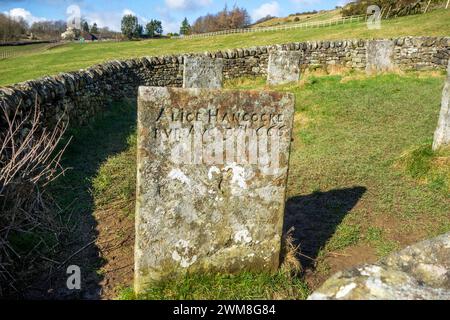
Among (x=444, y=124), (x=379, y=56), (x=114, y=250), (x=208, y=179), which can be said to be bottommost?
(x=114, y=250)

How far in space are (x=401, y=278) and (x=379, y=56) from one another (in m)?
15.8

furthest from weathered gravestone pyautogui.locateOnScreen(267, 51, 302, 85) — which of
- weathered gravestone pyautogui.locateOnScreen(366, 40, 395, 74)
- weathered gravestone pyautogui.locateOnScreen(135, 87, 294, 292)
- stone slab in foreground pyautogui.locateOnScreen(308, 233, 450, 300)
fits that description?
stone slab in foreground pyautogui.locateOnScreen(308, 233, 450, 300)

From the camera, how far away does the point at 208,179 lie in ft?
13.1

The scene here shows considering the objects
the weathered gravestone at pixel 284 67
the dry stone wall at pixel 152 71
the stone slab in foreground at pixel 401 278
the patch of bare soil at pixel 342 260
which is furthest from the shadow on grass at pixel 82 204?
the weathered gravestone at pixel 284 67

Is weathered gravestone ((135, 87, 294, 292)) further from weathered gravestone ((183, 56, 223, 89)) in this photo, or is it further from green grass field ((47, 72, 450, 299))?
weathered gravestone ((183, 56, 223, 89))

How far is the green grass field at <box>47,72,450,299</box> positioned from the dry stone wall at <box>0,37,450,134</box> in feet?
2.88

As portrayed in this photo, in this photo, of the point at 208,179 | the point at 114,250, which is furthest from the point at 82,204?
the point at 208,179

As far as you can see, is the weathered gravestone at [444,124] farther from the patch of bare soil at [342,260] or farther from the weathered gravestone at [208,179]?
the weathered gravestone at [208,179]

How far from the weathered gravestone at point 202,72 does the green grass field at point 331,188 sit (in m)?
2.85

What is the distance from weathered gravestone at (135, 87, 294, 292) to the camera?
3.81m

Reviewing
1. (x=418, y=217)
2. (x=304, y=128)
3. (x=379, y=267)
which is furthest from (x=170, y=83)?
(x=379, y=267)

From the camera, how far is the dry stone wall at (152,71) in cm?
874

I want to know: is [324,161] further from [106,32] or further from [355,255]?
[106,32]

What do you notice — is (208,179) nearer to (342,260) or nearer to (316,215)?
(342,260)
